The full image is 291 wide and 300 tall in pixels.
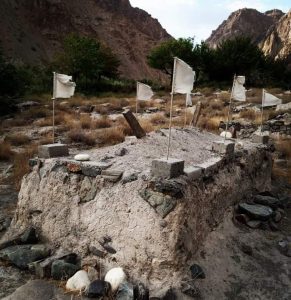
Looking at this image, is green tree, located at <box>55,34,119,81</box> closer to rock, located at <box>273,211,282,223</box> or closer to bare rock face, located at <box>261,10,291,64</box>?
rock, located at <box>273,211,282,223</box>

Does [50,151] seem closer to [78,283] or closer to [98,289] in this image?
[78,283]

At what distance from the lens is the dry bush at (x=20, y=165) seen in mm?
7150

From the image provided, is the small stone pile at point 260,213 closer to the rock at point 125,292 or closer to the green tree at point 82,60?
the rock at point 125,292

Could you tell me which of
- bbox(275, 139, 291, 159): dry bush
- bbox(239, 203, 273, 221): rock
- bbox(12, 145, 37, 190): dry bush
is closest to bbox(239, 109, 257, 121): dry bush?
bbox(275, 139, 291, 159): dry bush

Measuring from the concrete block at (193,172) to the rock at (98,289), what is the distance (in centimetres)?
149

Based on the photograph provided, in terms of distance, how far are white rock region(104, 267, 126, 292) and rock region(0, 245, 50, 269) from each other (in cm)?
88

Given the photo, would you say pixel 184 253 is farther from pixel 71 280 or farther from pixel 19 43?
pixel 19 43

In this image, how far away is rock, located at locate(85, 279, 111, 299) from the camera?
354 cm

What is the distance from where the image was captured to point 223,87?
86.5 ft

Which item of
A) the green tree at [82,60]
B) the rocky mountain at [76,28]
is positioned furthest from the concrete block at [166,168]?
the rocky mountain at [76,28]

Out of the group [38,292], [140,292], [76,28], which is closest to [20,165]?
[38,292]

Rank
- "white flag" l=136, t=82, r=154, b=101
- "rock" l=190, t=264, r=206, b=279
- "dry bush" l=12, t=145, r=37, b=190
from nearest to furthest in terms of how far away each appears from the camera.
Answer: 1. "rock" l=190, t=264, r=206, b=279
2. "white flag" l=136, t=82, r=154, b=101
3. "dry bush" l=12, t=145, r=37, b=190

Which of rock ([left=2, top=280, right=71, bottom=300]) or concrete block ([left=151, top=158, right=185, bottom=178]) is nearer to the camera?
rock ([left=2, top=280, right=71, bottom=300])

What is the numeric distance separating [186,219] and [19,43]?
41487 mm
